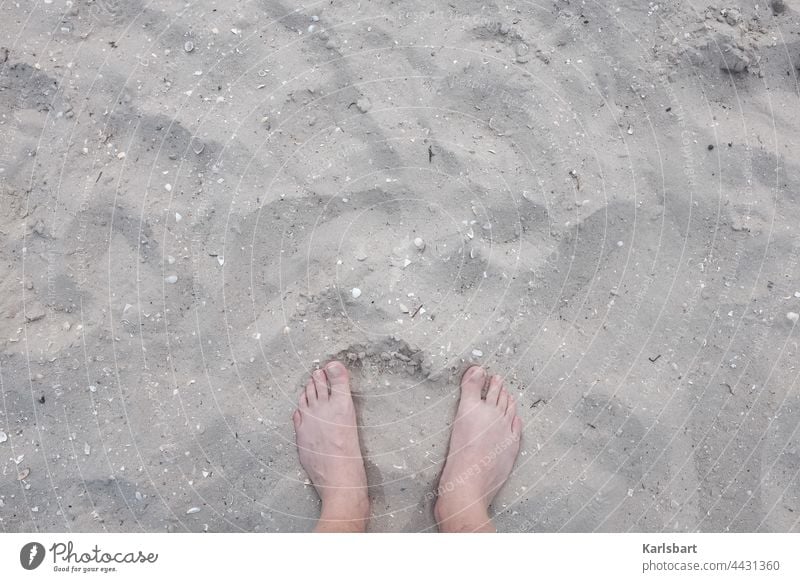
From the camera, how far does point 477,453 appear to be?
2.42 m

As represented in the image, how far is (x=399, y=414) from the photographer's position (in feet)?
7.83

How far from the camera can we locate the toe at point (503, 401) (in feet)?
7.81

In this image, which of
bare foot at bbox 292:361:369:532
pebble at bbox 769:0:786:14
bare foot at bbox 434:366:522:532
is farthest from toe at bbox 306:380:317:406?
pebble at bbox 769:0:786:14

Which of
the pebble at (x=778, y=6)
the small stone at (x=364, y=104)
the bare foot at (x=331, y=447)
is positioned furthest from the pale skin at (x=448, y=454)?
the pebble at (x=778, y=6)

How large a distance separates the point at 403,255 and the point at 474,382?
1.61 ft

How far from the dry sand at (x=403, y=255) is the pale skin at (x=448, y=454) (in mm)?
49

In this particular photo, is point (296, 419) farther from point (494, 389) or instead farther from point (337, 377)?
point (494, 389)

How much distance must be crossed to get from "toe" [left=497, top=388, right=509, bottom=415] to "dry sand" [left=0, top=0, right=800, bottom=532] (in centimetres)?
5

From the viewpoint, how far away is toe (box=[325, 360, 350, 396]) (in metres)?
2.39

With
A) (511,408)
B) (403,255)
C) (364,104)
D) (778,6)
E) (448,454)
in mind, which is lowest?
(448,454)

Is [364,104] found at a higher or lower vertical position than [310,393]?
higher

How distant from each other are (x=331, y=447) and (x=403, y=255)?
0.69 metres

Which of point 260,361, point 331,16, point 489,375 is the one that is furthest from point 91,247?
point 489,375

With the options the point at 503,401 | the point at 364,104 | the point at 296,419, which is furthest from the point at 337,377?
the point at 364,104
